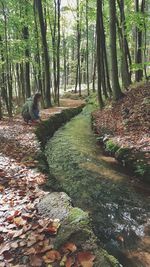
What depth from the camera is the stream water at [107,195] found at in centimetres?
457

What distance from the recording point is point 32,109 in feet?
37.8

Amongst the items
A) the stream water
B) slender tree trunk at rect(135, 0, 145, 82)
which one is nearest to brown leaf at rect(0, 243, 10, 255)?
the stream water

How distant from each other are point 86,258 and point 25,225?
1.07m

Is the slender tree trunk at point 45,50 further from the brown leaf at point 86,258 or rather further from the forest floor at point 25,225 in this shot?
the brown leaf at point 86,258

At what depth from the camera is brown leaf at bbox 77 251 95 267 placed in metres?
3.09

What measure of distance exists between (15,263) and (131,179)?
4.63 meters

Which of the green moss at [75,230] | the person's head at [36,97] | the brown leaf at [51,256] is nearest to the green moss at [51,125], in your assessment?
the person's head at [36,97]

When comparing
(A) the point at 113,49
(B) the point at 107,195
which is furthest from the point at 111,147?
(A) the point at 113,49

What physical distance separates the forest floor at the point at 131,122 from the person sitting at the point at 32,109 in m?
2.80

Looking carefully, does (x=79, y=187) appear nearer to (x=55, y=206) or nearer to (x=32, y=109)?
(x=55, y=206)

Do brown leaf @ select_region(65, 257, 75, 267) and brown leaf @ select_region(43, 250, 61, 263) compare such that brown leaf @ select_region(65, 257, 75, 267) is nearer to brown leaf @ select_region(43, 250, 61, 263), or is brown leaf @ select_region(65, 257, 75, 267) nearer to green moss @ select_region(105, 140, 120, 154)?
brown leaf @ select_region(43, 250, 61, 263)

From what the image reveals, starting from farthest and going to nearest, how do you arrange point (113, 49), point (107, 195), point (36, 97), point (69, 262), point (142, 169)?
point (113, 49) < point (36, 97) < point (142, 169) < point (107, 195) < point (69, 262)

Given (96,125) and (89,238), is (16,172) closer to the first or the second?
(89,238)

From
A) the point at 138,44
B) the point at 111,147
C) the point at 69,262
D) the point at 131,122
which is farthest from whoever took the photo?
the point at 138,44
